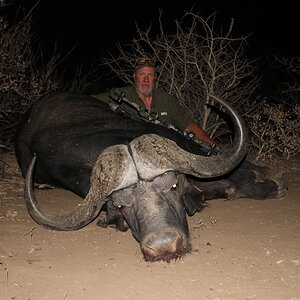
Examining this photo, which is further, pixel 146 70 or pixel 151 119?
pixel 146 70

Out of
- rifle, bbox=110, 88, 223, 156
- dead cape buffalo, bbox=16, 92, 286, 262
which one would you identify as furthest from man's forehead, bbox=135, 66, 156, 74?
dead cape buffalo, bbox=16, 92, 286, 262

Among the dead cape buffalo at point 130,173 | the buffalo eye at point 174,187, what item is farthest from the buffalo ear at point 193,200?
the buffalo eye at point 174,187

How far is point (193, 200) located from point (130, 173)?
36.4 inches

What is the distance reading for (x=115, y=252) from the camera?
375 centimetres

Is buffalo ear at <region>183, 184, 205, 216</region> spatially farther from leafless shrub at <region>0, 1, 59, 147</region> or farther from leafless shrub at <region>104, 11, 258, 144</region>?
leafless shrub at <region>104, 11, 258, 144</region>

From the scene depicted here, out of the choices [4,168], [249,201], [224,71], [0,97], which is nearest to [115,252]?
[249,201]

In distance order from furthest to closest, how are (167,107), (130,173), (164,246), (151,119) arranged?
(167,107) < (151,119) < (130,173) < (164,246)

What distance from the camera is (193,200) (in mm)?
4375

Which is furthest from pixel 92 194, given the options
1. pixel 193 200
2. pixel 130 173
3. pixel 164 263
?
pixel 193 200

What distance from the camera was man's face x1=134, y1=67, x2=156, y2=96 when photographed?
21.6 feet

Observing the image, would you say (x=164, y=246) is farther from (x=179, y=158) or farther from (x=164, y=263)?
(x=179, y=158)

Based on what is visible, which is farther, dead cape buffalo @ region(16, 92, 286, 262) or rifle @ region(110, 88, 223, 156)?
rifle @ region(110, 88, 223, 156)

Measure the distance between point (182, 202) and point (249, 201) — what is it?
124 centimetres

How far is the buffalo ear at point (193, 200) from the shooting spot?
169 inches
